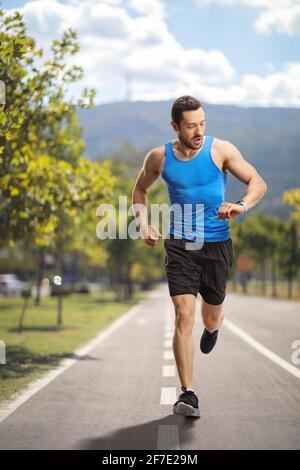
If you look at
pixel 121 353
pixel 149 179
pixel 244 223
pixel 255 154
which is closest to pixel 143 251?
pixel 244 223

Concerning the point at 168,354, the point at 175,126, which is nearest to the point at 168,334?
the point at 168,354

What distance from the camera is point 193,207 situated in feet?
19.9

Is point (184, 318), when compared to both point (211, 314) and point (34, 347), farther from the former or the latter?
point (34, 347)

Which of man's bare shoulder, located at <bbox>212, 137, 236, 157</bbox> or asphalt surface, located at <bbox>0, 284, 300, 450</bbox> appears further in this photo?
man's bare shoulder, located at <bbox>212, 137, 236, 157</bbox>

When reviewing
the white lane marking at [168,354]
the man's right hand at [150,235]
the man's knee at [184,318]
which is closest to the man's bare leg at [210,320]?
the man's knee at [184,318]

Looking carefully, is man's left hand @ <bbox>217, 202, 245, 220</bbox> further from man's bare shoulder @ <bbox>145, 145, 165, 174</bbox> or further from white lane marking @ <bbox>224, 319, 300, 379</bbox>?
white lane marking @ <bbox>224, 319, 300, 379</bbox>

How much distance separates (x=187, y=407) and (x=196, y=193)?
162 cm

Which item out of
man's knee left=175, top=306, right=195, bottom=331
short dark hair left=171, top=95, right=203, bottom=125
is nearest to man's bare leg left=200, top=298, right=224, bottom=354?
man's knee left=175, top=306, right=195, bottom=331

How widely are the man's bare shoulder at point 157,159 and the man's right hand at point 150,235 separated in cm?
47

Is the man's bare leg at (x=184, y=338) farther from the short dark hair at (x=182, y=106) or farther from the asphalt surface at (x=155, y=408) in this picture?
the short dark hair at (x=182, y=106)

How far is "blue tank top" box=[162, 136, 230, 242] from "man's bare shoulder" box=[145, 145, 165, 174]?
0.05 meters

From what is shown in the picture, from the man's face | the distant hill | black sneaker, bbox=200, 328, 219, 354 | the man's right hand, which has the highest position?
the distant hill

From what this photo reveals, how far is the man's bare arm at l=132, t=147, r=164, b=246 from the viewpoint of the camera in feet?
19.8
